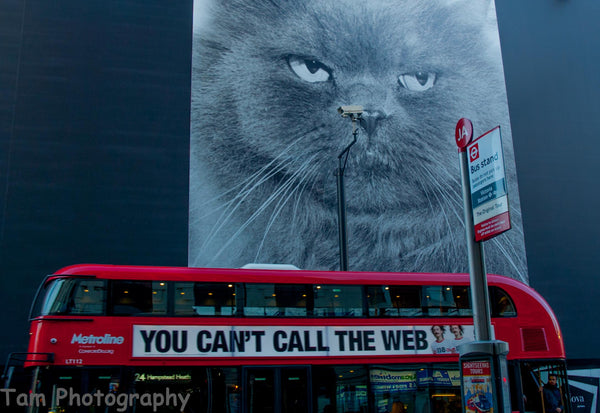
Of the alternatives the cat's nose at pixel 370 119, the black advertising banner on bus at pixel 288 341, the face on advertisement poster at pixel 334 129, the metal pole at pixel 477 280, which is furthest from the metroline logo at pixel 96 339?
the cat's nose at pixel 370 119

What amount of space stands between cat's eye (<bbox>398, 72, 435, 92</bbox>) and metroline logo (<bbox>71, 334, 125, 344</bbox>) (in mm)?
14510

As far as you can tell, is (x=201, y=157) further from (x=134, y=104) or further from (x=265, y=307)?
(x=265, y=307)

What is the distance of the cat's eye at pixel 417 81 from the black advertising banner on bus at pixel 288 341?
37.8 ft

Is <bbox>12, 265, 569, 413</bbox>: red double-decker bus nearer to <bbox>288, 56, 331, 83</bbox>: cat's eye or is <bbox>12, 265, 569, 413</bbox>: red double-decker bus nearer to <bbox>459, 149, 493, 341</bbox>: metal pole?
<bbox>459, 149, 493, 341</bbox>: metal pole

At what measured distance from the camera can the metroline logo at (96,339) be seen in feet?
31.0

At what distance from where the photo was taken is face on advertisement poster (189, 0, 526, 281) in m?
17.9

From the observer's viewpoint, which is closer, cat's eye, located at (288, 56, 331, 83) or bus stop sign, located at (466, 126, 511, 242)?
bus stop sign, located at (466, 126, 511, 242)

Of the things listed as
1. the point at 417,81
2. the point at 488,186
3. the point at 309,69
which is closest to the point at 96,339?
the point at 488,186

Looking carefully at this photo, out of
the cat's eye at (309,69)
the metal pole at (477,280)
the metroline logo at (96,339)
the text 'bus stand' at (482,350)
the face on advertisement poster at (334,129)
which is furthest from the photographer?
the cat's eye at (309,69)

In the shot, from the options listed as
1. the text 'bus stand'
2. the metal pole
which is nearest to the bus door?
the text 'bus stand'

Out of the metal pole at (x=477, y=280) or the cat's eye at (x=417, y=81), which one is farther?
the cat's eye at (x=417, y=81)

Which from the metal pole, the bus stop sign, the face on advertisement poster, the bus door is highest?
the face on advertisement poster

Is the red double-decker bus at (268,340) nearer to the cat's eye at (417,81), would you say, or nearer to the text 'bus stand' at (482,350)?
the text 'bus stand' at (482,350)

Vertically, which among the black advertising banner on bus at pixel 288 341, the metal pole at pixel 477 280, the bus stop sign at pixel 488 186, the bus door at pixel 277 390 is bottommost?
the bus door at pixel 277 390
